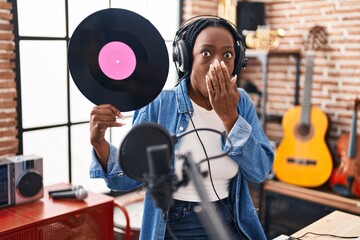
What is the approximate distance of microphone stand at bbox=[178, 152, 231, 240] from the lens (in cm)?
54

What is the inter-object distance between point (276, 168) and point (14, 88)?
191 centimetres

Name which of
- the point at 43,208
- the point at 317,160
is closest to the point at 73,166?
the point at 43,208

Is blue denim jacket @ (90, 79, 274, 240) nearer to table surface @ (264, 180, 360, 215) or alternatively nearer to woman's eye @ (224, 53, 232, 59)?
woman's eye @ (224, 53, 232, 59)

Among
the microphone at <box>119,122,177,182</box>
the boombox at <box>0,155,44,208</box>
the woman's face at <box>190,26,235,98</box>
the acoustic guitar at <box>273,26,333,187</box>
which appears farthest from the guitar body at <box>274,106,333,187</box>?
the microphone at <box>119,122,177,182</box>

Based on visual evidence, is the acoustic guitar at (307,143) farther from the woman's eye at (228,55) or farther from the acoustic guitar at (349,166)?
the woman's eye at (228,55)

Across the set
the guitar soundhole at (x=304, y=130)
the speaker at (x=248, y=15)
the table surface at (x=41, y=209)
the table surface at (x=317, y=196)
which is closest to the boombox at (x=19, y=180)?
the table surface at (x=41, y=209)

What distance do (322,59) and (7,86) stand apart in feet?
7.35

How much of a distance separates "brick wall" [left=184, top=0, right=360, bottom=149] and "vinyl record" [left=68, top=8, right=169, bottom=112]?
251cm

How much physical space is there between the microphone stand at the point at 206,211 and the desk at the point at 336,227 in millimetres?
929

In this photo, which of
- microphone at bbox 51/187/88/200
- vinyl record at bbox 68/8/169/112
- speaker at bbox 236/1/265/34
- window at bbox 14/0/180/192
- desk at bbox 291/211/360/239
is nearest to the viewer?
vinyl record at bbox 68/8/169/112

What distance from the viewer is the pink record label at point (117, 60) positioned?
3.07ft

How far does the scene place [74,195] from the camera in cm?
206

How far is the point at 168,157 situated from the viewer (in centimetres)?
55

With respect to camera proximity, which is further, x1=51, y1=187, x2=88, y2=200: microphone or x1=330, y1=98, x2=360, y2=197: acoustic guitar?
x1=330, y1=98, x2=360, y2=197: acoustic guitar
